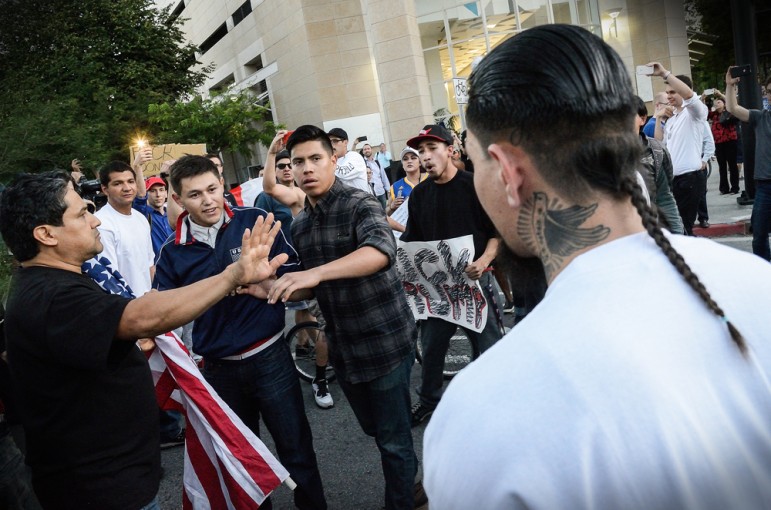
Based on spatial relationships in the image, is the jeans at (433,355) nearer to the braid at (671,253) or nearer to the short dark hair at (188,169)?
the short dark hair at (188,169)

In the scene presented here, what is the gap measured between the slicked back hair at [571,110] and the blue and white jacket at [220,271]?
89.0 inches

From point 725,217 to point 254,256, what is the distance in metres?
9.00

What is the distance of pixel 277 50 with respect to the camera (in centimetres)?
2619

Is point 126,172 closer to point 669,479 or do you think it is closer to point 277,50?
point 669,479

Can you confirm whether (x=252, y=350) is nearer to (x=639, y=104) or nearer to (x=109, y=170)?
(x=639, y=104)

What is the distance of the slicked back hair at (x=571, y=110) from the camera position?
0.88m

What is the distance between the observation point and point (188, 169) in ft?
10.3

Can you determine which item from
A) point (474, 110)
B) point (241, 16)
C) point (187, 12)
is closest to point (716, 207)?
point (474, 110)

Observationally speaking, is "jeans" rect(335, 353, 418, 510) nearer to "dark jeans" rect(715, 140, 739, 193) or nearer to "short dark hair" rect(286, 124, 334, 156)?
"short dark hair" rect(286, 124, 334, 156)

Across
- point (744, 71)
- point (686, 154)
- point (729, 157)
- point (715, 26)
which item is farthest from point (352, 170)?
point (715, 26)

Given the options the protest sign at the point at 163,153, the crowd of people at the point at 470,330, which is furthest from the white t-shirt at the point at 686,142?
the protest sign at the point at 163,153

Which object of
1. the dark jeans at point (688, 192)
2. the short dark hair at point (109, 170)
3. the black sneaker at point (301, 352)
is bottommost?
the black sneaker at point (301, 352)

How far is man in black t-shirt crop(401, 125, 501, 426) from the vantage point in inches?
158

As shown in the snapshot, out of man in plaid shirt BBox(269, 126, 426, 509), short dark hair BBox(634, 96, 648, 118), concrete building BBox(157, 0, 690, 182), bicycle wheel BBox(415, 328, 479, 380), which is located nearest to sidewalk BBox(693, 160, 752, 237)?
bicycle wheel BBox(415, 328, 479, 380)
